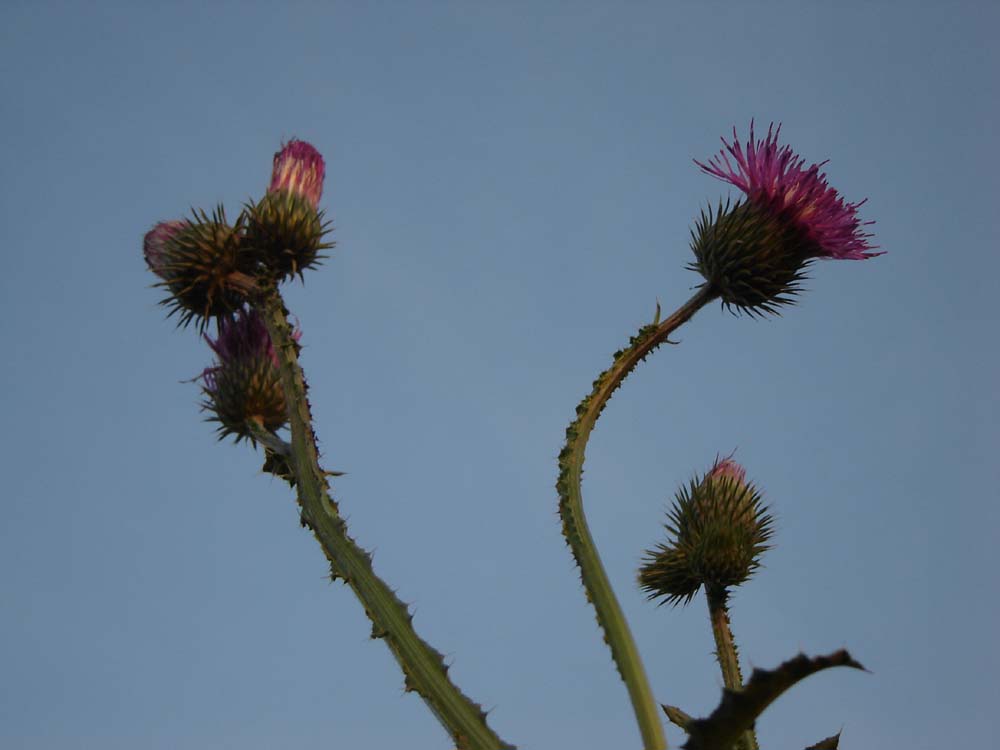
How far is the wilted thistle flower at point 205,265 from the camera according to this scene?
585cm

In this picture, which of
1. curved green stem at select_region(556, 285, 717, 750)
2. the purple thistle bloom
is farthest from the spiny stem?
the purple thistle bloom

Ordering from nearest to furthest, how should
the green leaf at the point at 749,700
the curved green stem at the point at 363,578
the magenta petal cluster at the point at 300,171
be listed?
the green leaf at the point at 749,700 < the curved green stem at the point at 363,578 < the magenta petal cluster at the point at 300,171

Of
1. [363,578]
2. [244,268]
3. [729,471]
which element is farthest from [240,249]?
[729,471]

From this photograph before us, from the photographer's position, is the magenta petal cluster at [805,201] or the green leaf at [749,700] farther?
the magenta petal cluster at [805,201]

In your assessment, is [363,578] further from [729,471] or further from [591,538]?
[729,471]

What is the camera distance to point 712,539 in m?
6.73

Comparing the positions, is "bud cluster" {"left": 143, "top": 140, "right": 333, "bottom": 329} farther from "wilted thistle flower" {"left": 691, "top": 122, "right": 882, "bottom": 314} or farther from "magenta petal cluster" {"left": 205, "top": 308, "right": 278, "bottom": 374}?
"wilted thistle flower" {"left": 691, "top": 122, "right": 882, "bottom": 314}

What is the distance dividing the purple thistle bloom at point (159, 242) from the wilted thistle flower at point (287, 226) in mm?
481

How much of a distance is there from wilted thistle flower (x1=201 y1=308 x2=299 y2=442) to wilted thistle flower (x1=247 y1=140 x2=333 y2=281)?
470 millimetres

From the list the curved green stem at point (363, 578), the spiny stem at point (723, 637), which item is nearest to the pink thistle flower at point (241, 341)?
the curved green stem at point (363, 578)

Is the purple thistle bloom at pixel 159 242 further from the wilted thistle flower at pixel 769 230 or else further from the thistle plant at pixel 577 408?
the wilted thistle flower at pixel 769 230

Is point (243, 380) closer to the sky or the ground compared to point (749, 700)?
closer to the sky

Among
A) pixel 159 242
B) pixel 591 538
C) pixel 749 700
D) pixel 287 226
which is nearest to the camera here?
pixel 749 700

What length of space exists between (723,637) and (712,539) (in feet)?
2.36
